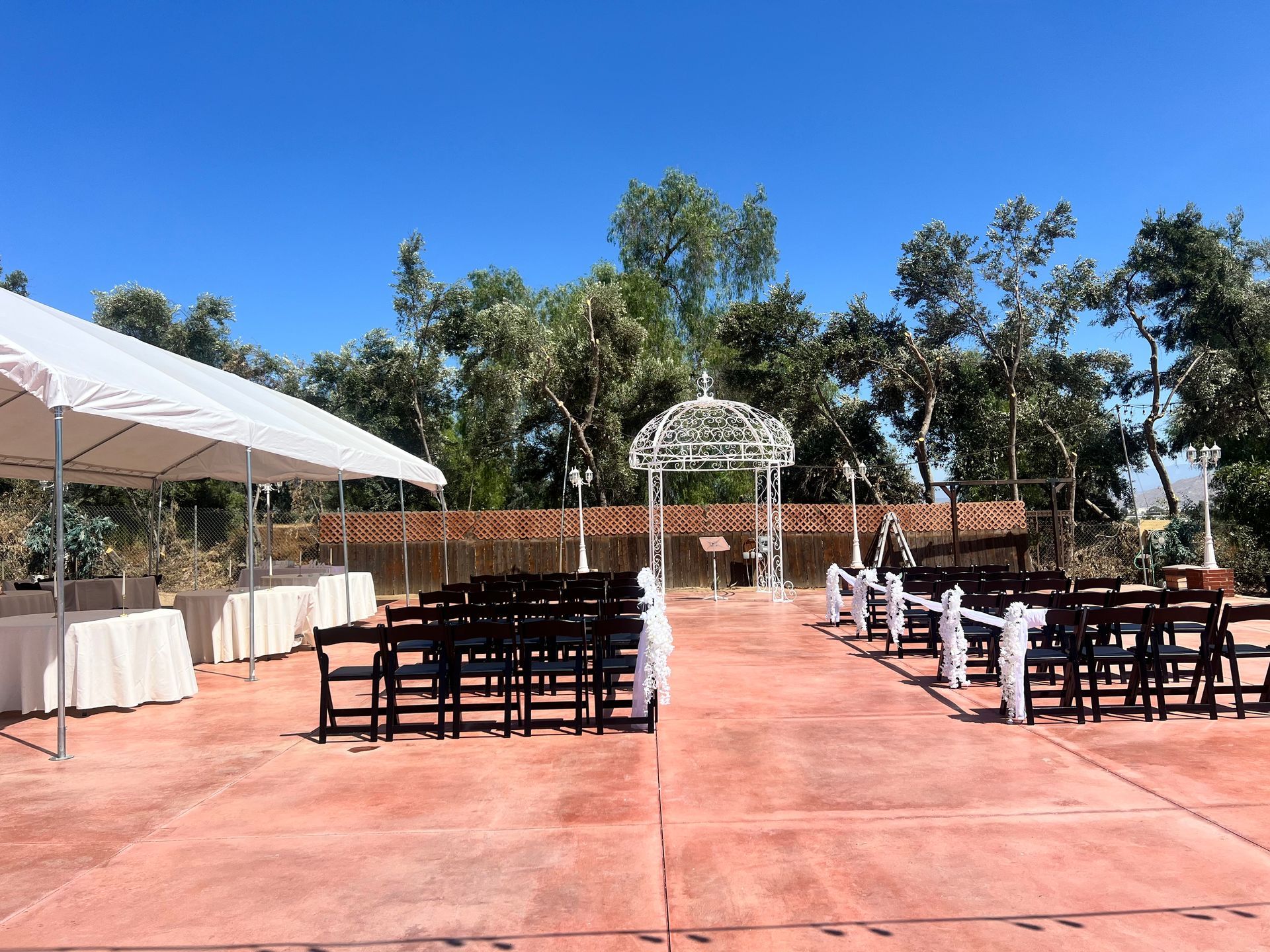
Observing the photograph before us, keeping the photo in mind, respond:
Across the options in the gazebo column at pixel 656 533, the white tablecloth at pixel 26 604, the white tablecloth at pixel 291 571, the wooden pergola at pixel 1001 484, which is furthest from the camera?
the gazebo column at pixel 656 533

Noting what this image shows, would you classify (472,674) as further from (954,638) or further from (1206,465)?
(1206,465)

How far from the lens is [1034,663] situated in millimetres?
7168

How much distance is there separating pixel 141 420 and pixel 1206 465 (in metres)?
16.4

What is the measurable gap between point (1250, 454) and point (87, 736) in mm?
27289

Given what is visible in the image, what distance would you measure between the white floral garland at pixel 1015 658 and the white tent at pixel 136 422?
653 cm

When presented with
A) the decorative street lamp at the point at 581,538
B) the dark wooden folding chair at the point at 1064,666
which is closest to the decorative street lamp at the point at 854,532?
the decorative street lamp at the point at 581,538

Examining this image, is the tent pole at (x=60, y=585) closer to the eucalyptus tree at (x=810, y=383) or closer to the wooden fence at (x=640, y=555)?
the wooden fence at (x=640, y=555)

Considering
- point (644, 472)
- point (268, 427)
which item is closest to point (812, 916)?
point (268, 427)

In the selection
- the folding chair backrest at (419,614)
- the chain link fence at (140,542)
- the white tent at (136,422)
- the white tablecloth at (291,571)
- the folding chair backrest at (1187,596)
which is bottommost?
the folding chair backrest at (1187,596)

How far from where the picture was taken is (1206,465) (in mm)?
16109

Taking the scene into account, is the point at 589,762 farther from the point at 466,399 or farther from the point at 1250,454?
the point at 1250,454

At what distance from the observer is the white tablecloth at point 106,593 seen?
45.8ft

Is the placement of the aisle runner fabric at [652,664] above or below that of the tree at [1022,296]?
below

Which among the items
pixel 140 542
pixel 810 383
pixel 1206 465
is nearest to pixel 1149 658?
pixel 1206 465
